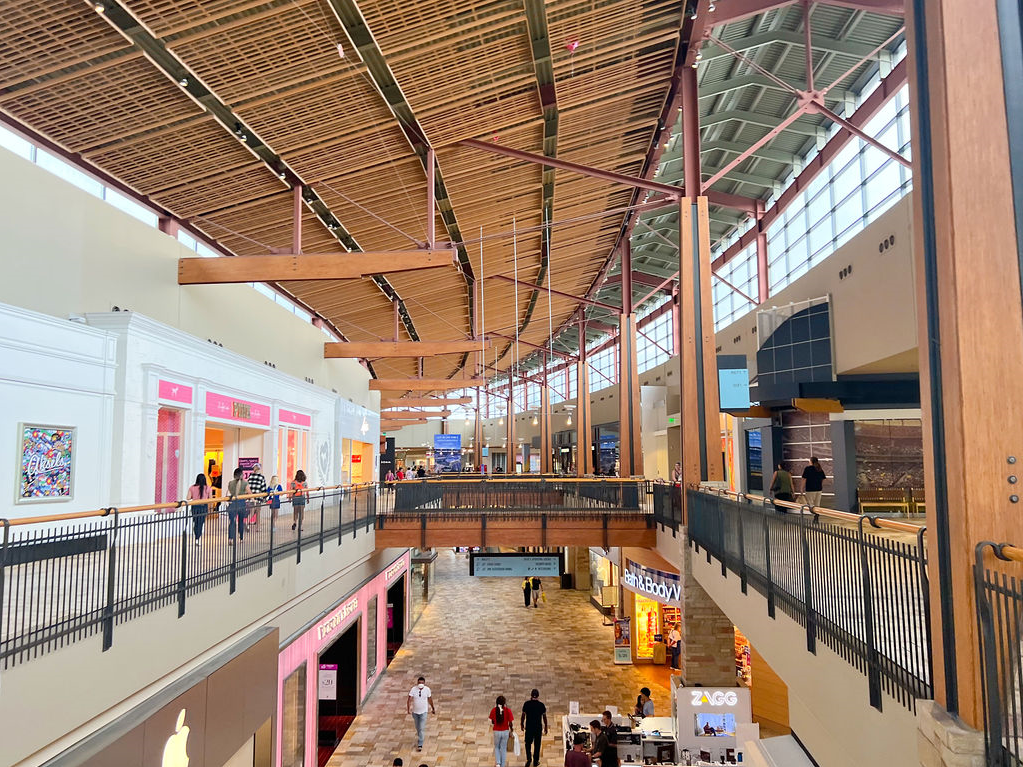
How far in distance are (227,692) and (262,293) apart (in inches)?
470

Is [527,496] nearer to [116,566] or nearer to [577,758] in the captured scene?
[577,758]

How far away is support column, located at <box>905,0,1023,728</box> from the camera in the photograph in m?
3.26

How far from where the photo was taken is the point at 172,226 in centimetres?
1312

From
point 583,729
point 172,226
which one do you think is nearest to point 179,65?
point 172,226

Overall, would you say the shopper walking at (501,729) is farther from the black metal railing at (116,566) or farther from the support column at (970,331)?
the support column at (970,331)

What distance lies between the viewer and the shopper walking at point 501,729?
1303 centimetres

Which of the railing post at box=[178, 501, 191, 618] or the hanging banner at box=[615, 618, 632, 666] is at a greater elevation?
the railing post at box=[178, 501, 191, 618]

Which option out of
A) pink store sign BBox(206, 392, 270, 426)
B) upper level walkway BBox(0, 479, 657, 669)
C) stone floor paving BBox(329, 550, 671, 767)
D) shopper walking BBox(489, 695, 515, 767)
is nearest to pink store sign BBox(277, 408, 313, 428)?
pink store sign BBox(206, 392, 270, 426)

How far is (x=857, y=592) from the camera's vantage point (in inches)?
175

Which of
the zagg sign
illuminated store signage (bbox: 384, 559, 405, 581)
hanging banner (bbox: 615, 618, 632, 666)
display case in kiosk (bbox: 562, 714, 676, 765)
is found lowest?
hanging banner (bbox: 615, 618, 632, 666)

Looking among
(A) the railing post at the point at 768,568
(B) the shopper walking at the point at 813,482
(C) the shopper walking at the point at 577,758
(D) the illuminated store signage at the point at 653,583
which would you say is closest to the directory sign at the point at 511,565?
(D) the illuminated store signage at the point at 653,583

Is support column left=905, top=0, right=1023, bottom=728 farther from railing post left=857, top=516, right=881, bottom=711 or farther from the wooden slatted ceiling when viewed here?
the wooden slatted ceiling

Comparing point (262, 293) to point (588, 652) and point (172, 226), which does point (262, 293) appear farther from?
point (588, 652)

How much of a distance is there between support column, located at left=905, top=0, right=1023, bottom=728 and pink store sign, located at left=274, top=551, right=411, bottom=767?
9.56 metres
